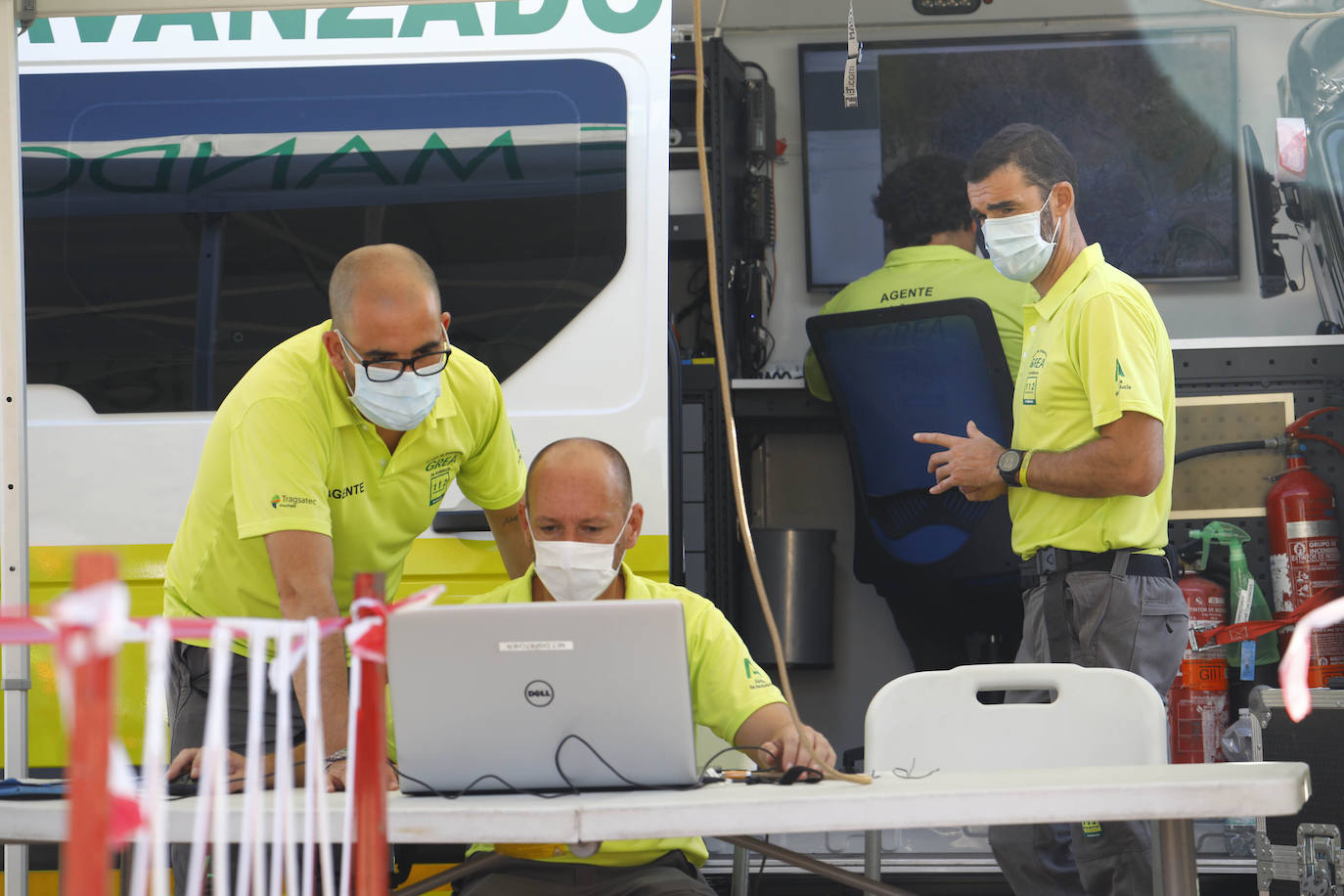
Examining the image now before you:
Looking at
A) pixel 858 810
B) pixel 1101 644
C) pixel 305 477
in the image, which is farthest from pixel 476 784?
pixel 1101 644

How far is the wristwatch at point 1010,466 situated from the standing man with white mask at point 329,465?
1.01 meters

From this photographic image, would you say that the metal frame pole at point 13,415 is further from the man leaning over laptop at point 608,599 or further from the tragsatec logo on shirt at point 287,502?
the man leaning over laptop at point 608,599

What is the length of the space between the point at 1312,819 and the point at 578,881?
1.62 metres

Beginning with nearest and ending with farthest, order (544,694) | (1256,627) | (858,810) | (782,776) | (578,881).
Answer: (858,810) → (544,694) → (782,776) → (578,881) → (1256,627)

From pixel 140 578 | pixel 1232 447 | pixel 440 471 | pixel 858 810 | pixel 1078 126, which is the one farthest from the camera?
pixel 1078 126

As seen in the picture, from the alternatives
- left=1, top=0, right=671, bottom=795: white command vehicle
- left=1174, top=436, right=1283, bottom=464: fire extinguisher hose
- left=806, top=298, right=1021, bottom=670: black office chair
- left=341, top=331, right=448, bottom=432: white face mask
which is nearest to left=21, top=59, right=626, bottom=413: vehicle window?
left=1, top=0, right=671, bottom=795: white command vehicle

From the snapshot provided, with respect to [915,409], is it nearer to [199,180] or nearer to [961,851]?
[961,851]

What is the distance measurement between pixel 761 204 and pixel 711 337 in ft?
1.68

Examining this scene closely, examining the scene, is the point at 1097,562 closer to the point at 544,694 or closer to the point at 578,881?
the point at 578,881

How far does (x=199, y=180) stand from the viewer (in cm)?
311

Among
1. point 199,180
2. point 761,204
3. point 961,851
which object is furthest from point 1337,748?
point 199,180

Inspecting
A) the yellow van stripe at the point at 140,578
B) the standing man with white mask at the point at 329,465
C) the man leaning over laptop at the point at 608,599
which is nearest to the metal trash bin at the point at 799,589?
the yellow van stripe at the point at 140,578

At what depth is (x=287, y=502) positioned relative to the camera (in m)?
2.30

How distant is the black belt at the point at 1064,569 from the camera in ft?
8.97
